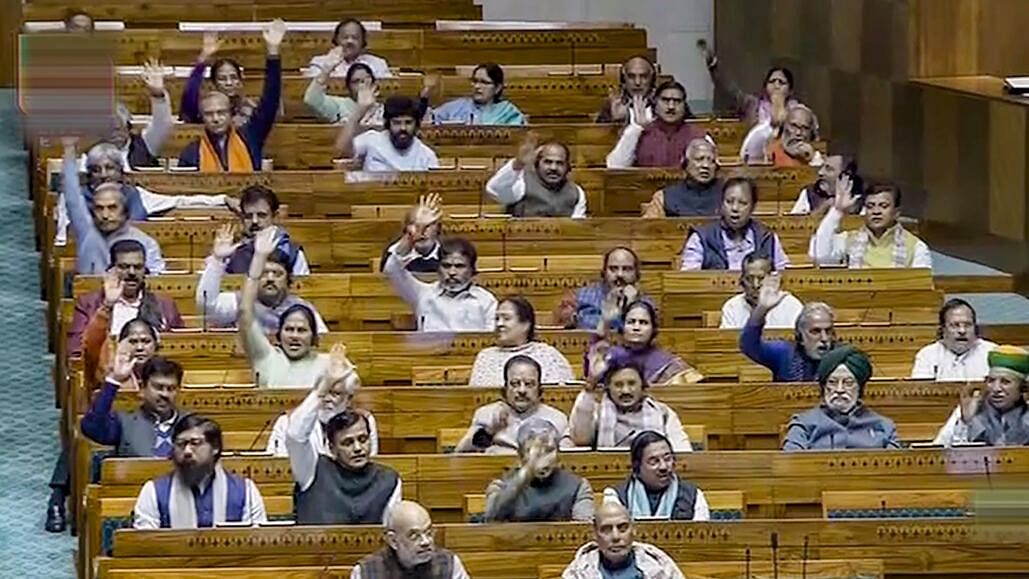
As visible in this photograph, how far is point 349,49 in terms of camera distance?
406 inches

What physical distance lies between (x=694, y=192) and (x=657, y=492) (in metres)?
2.69

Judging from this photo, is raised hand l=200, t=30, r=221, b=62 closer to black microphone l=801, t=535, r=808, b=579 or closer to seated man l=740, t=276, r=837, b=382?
seated man l=740, t=276, r=837, b=382

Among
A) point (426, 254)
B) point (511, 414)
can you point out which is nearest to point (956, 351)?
point (511, 414)

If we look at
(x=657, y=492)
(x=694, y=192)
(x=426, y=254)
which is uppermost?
(x=694, y=192)

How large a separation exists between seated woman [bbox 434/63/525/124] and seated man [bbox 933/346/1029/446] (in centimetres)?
335

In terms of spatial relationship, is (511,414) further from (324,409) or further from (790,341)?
(790,341)

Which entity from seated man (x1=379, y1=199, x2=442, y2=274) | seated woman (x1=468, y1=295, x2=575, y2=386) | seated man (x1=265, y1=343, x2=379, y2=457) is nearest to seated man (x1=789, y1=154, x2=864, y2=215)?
seated man (x1=379, y1=199, x2=442, y2=274)

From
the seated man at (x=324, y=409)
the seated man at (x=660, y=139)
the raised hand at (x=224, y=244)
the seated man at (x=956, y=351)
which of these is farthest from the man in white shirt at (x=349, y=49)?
the seated man at (x=324, y=409)

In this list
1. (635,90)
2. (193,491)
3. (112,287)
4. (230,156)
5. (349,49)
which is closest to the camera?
(193,491)

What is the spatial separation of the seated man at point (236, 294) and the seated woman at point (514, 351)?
491 millimetres

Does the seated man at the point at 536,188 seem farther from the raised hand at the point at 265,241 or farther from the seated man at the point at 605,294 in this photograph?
the raised hand at the point at 265,241

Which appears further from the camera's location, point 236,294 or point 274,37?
point 274,37

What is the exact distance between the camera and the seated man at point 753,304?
785 cm

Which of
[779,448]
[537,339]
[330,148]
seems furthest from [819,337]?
[330,148]
